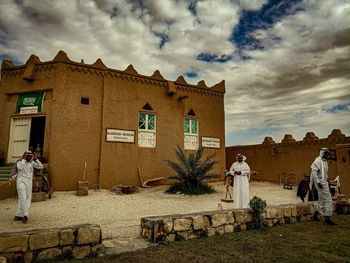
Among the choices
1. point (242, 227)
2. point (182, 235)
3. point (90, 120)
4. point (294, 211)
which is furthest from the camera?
point (90, 120)

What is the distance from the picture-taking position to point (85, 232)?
4098 mm

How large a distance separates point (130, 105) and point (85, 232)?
9784 millimetres

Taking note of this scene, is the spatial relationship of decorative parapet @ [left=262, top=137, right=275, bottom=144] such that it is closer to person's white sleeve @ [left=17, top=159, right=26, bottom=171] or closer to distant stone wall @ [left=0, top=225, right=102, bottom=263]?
person's white sleeve @ [left=17, top=159, right=26, bottom=171]

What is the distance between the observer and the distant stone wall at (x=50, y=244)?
366 cm

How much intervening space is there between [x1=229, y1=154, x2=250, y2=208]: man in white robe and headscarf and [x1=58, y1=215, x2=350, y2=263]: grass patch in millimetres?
1879

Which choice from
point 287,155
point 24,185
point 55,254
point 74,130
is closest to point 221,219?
point 55,254

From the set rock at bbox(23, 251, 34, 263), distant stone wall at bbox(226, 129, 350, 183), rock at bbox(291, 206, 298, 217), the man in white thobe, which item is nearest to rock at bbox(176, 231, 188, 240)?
rock at bbox(23, 251, 34, 263)

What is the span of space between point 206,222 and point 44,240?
277 cm

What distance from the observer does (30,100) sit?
40.9ft

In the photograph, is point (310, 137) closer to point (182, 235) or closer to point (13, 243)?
point (182, 235)

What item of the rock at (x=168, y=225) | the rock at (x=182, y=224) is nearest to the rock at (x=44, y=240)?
the rock at (x=168, y=225)

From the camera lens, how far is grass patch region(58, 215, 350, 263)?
397cm

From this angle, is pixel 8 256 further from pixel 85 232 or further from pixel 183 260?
pixel 183 260

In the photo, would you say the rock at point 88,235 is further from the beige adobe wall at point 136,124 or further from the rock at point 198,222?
the beige adobe wall at point 136,124
